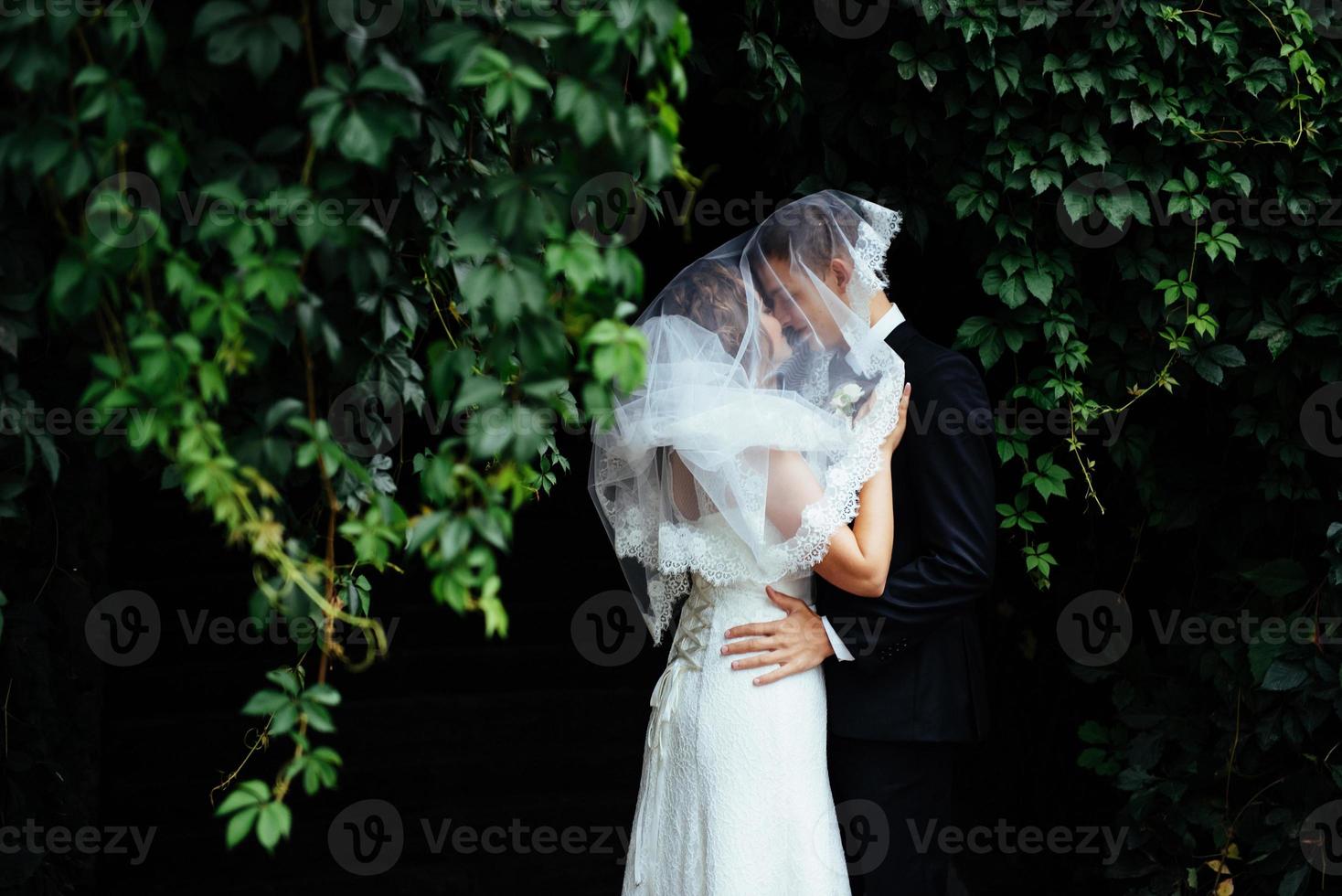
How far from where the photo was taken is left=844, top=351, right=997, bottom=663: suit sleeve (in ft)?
8.09

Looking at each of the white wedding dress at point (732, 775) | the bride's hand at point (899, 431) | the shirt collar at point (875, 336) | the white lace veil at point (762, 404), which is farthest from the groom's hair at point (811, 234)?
the white wedding dress at point (732, 775)

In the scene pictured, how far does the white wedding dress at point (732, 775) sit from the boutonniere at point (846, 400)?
32cm

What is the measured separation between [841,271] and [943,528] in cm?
57

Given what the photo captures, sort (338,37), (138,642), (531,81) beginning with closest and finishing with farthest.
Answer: (531,81) < (338,37) < (138,642)

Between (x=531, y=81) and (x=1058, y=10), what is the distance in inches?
70.0

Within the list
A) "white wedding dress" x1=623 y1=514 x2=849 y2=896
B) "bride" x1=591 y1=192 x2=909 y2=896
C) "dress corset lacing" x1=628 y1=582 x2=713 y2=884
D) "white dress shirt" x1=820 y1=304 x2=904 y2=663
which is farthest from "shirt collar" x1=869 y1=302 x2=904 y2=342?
"dress corset lacing" x1=628 y1=582 x2=713 y2=884

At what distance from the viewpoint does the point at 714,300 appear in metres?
2.44

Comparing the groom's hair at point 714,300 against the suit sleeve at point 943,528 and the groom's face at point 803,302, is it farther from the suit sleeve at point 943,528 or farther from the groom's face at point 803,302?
the suit sleeve at point 943,528

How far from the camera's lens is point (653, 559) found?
2.60 metres

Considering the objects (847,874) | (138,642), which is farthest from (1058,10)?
(138,642)

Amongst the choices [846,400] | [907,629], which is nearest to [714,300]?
[846,400]

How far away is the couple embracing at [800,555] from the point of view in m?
2.35

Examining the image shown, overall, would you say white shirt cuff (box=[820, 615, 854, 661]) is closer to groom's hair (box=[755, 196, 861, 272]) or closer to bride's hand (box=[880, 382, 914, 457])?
bride's hand (box=[880, 382, 914, 457])

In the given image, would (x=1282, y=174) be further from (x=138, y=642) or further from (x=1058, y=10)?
(x=138, y=642)
